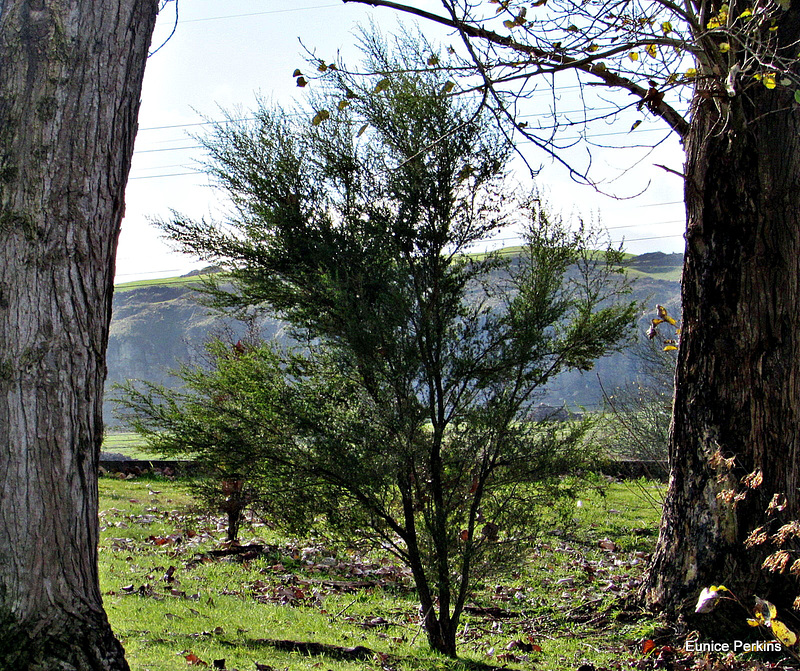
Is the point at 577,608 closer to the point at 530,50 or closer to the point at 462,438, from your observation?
the point at 462,438

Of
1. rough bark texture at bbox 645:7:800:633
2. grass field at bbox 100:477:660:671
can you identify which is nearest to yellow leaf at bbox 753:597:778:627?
rough bark texture at bbox 645:7:800:633

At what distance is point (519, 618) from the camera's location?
7043 mm

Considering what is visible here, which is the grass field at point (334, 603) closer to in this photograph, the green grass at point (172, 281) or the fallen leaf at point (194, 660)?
the fallen leaf at point (194, 660)

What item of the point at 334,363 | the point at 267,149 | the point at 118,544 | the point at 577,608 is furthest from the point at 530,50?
Result: the point at 118,544

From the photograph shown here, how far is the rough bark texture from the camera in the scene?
5.07 m

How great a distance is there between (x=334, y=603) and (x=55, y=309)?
5.96 metres

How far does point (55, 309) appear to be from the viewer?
260 cm

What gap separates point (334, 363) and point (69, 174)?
3.16m

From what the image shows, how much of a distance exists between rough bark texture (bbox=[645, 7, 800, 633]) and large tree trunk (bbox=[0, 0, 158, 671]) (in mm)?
4128

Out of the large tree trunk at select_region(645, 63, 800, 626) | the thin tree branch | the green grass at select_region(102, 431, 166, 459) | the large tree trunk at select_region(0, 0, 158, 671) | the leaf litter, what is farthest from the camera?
the green grass at select_region(102, 431, 166, 459)

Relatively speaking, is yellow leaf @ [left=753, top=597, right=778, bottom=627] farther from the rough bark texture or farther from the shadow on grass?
the shadow on grass

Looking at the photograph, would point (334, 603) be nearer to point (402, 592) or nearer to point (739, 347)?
point (402, 592)

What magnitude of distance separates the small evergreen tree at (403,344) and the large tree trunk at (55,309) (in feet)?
8.95

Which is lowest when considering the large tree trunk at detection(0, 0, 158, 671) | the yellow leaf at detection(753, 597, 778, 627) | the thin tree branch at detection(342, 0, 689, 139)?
the yellow leaf at detection(753, 597, 778, 627)
